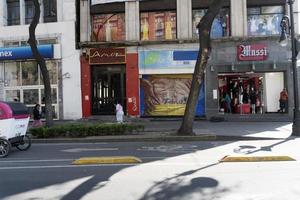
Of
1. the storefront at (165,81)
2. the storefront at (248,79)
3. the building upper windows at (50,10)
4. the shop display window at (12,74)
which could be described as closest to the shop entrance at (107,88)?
the storefront at (165,81)

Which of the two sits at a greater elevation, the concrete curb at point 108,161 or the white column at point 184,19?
the white column at point 184,19

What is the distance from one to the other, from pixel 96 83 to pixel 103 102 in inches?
50.3

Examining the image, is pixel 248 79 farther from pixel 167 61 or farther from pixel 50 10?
pixel 50 10

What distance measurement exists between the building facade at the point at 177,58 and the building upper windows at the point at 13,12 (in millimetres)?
4601

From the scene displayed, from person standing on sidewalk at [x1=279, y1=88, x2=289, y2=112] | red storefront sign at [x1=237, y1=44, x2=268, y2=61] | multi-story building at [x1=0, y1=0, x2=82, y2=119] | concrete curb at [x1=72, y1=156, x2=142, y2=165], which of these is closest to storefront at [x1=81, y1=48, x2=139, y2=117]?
multi-story building at [x1=0, y1=0, x2=82, y2=119]

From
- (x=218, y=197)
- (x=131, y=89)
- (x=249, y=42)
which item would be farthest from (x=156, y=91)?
(x=218, y=197)

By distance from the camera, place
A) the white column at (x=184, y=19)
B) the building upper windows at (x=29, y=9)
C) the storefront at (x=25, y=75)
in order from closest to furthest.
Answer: the white column at (x=184, y=19), the storefront at (x=25, y=75), the building upper windows at (x=29, y=9)

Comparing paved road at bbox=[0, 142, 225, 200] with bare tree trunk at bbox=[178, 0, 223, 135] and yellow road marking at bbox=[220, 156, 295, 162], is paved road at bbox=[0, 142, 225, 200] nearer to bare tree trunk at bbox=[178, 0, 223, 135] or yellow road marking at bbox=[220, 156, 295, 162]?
bare tree trunk at bbox=[178, 0, 223, 135]

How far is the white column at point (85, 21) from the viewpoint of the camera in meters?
30.9

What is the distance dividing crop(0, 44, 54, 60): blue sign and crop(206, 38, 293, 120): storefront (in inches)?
388

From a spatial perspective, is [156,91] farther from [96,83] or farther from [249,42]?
[249,42]

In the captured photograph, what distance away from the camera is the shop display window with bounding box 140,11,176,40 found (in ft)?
100

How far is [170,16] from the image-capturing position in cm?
3072

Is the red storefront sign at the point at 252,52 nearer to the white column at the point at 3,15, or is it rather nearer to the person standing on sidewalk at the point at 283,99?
the person standing on sidewalk at the point at 283,99
